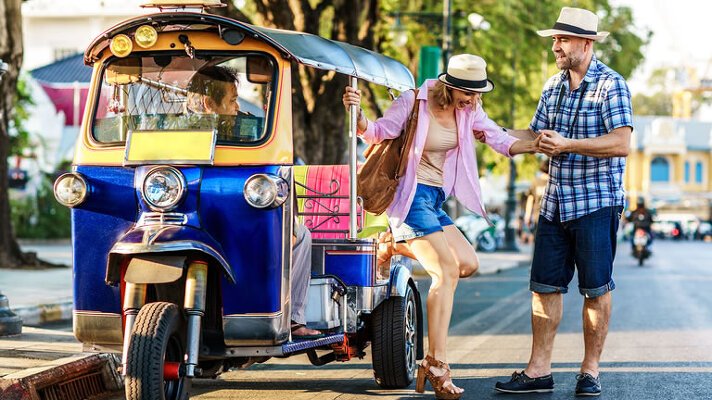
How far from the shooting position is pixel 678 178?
311 ft

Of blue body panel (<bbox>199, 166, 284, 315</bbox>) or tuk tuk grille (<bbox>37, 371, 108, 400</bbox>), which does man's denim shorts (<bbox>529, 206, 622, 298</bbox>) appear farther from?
tuk tuk grille (<bbox>37, 371, 108, 400</bbox>)

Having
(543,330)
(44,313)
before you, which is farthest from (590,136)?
(44,313)

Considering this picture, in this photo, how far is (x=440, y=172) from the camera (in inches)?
302

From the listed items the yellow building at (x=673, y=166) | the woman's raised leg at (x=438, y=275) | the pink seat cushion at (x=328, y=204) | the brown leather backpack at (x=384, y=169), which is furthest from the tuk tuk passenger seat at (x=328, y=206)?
the yellow building at (x=673, y=166)

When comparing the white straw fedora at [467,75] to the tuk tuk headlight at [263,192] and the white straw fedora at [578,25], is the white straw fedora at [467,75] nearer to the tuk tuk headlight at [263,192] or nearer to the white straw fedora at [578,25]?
the white straw fedora at [578,25]

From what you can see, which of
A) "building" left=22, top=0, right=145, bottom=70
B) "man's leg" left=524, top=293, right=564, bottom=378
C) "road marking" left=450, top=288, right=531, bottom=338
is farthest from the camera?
"building" left=22, top=0, right=145, bottom=70

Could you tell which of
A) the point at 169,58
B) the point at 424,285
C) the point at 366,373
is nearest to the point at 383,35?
the point at 424,285

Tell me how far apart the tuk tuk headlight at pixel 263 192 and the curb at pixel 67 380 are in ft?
5.73

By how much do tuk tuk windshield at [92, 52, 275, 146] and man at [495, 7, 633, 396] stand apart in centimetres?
187

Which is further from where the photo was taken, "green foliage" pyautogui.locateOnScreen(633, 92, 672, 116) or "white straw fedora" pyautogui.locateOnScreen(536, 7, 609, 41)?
"green foliage" pyautogui.locateOnScreen(633, 92, 672, 116)

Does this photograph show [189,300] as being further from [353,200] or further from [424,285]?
[424,285]

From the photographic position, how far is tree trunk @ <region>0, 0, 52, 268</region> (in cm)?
1694

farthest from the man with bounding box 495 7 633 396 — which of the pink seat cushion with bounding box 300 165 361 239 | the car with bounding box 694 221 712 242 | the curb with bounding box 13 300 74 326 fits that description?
the car with bounding box 694 221 712 242

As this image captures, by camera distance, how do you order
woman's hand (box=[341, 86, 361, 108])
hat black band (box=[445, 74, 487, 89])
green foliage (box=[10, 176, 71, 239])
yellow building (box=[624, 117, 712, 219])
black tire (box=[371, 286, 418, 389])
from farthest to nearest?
yellow building (box=[624, 117, 712, 219]) → green foliage (box=[10, 176, 71, 239]) → black tire (box=[371, 286, 418, 389]) → hat black band (box=[445, 74, 487, 89]) → woman's hand (box=[341, 86, 361, 108])
